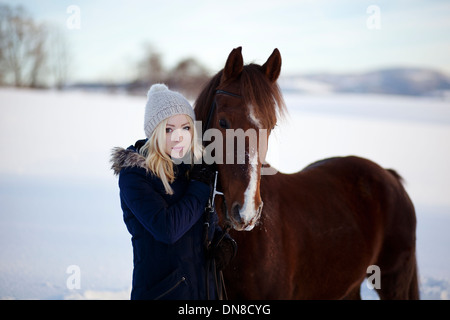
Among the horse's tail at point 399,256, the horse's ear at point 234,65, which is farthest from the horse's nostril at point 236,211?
the horse's tail at point 399,256

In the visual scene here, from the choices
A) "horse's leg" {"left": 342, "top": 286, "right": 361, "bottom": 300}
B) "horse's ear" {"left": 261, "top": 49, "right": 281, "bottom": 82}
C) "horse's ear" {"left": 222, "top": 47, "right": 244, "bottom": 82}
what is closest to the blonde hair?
"horse's ear" {"left": 222, "top": 47, "right": 244, "bottom": 82}

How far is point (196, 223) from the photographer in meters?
1.66

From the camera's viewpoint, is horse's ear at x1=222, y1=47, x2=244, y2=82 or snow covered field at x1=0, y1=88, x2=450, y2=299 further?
snow covered field at x1=0, y1=88, x2=450, y2=299

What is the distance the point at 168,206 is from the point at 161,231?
0.42ft

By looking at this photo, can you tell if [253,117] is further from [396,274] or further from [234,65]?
[396,274]

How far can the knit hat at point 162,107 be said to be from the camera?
164 cm

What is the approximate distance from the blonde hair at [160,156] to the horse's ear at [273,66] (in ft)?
1.83

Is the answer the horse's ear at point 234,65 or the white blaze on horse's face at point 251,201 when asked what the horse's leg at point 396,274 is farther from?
the horse's ear at point 234,65

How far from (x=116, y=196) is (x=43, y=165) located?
99.2 inches

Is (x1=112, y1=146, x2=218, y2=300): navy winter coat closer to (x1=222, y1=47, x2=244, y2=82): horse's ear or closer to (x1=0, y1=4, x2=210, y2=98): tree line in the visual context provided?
(x1=222, y1=47, x2=244, y2=82): horse's ear

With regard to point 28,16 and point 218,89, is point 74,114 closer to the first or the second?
point 28,16

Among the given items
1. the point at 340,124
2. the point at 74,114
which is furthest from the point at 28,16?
the point at 340,124

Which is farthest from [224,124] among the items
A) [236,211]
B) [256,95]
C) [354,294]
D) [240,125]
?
[354,294]

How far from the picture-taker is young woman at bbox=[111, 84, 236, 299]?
1.51 m
